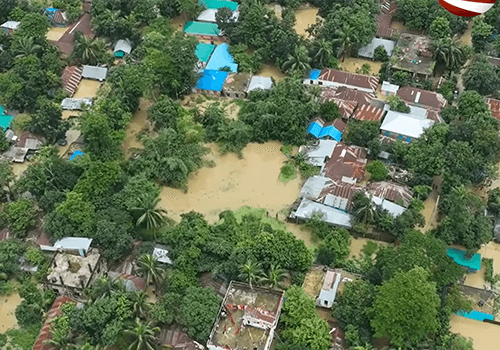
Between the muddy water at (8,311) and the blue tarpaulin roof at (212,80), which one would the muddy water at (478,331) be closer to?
the muddy water at (8,311)

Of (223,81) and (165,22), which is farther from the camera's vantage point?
(165,22)

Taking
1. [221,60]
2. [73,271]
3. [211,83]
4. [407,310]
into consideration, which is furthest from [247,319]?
[221,60]

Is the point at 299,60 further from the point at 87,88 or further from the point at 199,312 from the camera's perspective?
the point at 199,312

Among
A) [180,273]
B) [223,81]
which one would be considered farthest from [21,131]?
[180,273]

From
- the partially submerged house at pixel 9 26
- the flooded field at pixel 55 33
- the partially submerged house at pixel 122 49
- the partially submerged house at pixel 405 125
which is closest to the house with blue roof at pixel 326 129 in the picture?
A: the partially submerged house at pixel 405 125

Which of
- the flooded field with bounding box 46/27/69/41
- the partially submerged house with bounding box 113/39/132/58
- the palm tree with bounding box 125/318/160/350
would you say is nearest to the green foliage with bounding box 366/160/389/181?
the palm tree with bounding box 125/318/160/350

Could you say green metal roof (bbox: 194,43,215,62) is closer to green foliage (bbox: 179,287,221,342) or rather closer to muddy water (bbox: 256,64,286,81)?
muddy water (bbox: 256,64,286,81)

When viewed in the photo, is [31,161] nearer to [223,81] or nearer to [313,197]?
[223,81]
